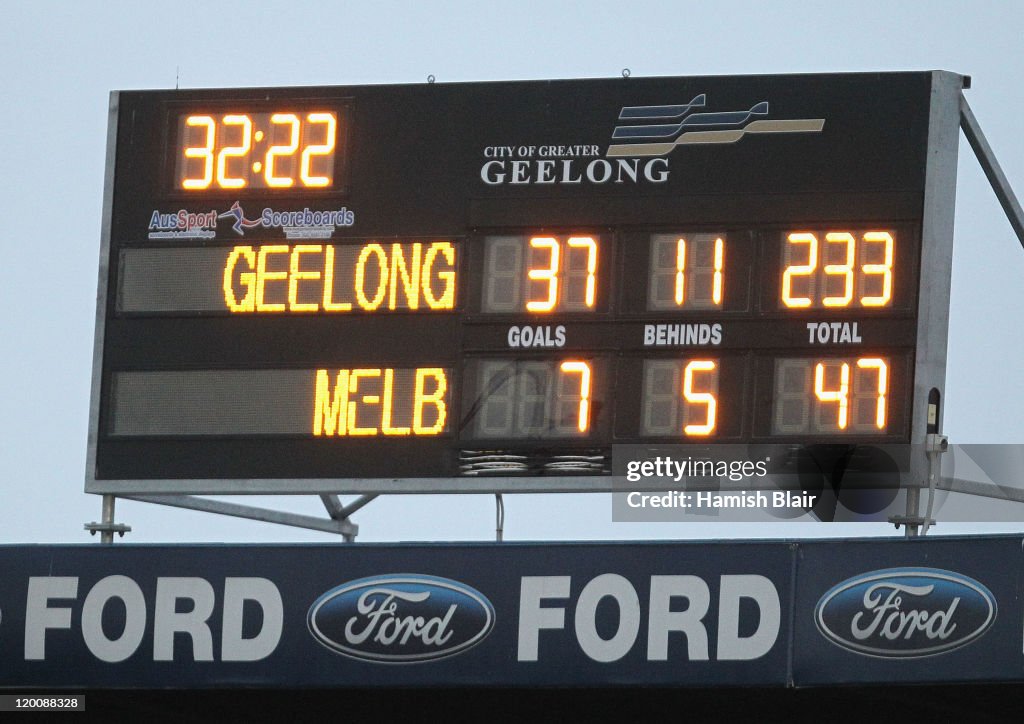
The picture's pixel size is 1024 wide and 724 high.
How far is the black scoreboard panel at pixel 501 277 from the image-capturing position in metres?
14.4

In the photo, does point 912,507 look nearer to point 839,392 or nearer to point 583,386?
point 839,392

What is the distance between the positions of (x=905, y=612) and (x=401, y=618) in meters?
3.06

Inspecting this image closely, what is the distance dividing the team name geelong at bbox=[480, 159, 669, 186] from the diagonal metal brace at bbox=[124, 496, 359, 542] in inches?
112

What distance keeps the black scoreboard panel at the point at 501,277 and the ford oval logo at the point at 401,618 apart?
0.64m

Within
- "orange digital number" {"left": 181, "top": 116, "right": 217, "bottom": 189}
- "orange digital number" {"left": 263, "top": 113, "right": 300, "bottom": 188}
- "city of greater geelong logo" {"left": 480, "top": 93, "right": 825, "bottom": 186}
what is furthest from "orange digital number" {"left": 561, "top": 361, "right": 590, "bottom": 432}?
"orange digital number" {"left": 181, "top": 116, "right": 217, "bottom": 189}

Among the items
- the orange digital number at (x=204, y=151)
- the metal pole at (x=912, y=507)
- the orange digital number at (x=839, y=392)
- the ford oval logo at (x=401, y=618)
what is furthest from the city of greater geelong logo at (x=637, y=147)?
the ford oval logo at (x=401, y=618)

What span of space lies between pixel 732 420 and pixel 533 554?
1.44 metres

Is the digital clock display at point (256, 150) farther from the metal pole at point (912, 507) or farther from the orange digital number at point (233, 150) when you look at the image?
the metal pole at point (912, 507)

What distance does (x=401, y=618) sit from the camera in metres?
14.6

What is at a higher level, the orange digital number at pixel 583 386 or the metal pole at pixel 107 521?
the orange digital number at pixel 583 386

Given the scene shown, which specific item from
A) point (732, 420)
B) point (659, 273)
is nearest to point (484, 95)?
point (659, 273)

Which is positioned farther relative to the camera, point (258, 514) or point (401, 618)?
point (258, 514)

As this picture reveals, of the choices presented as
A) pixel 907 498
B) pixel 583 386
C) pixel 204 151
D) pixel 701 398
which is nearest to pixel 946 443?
pixel 907 498

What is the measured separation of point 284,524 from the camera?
16.4 metres
